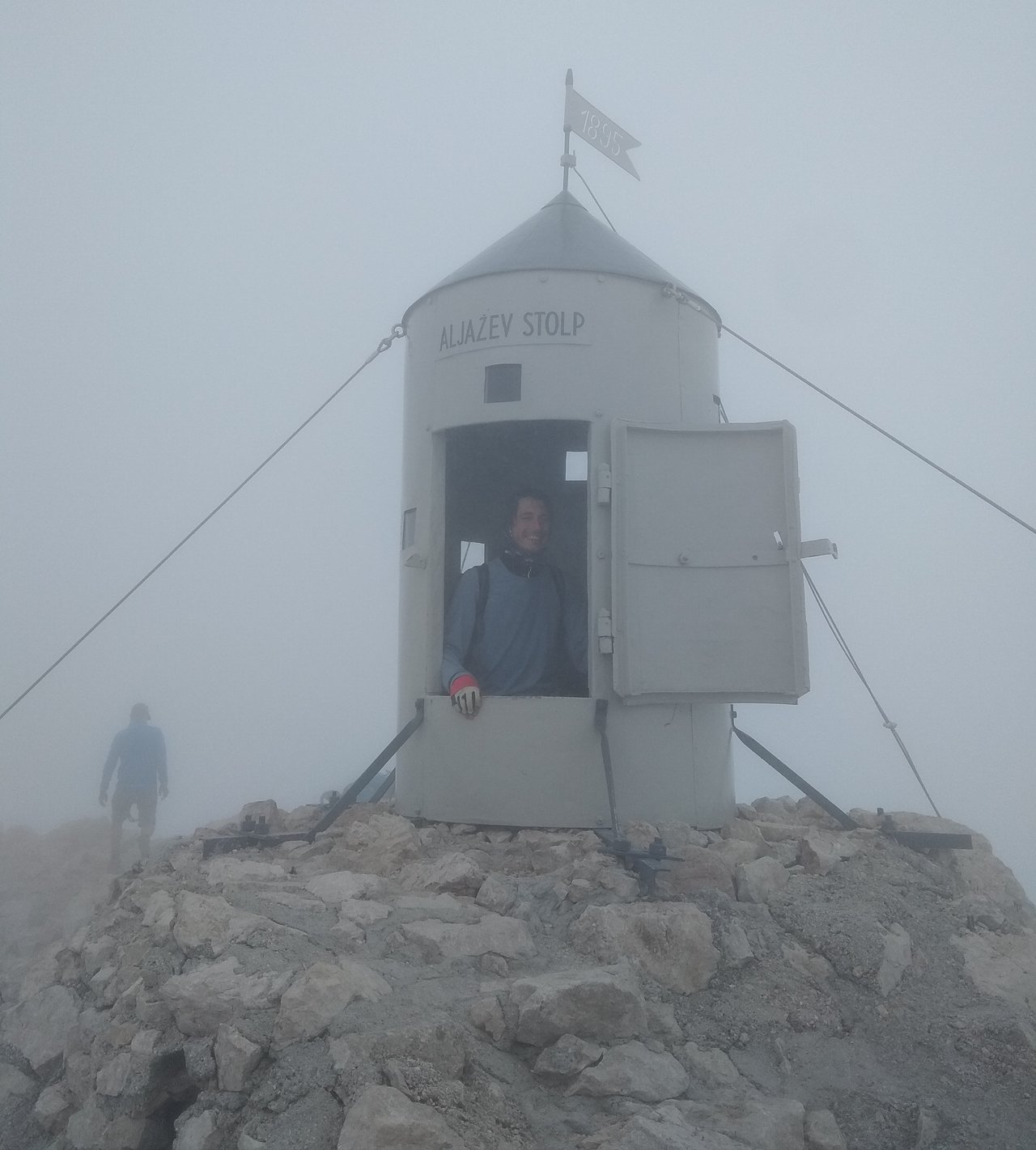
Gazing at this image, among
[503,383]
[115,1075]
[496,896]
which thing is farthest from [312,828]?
[503,383]

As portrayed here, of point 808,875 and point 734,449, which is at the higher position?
point 734,449

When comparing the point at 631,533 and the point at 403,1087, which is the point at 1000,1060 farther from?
the point at 631,533

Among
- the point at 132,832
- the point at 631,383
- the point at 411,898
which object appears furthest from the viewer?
the point at 132,832

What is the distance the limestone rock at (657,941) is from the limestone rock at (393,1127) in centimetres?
117

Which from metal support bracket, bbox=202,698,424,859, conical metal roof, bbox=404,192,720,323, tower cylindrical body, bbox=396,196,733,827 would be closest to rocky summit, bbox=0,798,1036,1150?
metal support bracket, bbox=202,698,424,859

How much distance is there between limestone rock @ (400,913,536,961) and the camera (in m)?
3.87

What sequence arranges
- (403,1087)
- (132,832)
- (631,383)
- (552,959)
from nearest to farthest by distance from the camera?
(403,1087) → (552,959) → (631,383) → (132,832)

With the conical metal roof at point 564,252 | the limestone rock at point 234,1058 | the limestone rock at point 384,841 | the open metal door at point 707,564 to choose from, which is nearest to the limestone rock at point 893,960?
the open metal door at point 707,564

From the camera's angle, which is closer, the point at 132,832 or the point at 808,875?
the point at 808,875

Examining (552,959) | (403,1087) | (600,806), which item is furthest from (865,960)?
(403,1087)

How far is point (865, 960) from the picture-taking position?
3.96 m

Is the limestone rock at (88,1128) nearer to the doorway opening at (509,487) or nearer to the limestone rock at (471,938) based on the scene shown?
the limestone rock at (471,938)

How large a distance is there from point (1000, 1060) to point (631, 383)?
140 inches

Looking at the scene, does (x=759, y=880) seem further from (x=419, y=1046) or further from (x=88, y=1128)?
(x=88, y=1128)
